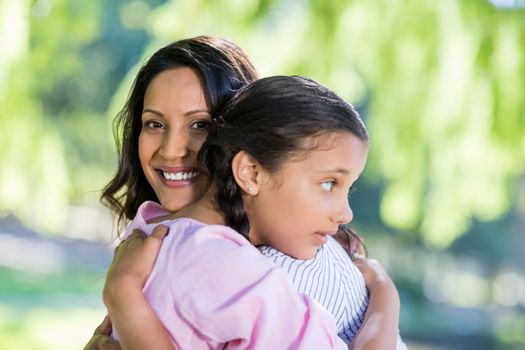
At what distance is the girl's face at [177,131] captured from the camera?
131 cm

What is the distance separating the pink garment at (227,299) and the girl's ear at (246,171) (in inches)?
3.6

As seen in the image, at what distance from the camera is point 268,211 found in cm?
122

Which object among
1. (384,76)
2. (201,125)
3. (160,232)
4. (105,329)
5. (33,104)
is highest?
(201,125)

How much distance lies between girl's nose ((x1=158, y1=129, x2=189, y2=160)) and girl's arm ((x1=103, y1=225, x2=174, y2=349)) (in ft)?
0.56

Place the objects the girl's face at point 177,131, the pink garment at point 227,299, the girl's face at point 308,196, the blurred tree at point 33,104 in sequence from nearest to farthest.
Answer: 1. the pink garment at point 227,299
2. the girl's face at point 308,196
3. the girl's face at point 177,131
4. the blurred tree at point 33,104

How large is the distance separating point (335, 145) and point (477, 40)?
5.98 ft

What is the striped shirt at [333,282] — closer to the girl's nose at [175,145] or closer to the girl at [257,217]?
the girl at [257,217]

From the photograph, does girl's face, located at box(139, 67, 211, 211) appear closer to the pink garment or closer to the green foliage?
the pink garment

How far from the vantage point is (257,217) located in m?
1.23

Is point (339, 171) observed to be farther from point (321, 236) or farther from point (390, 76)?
point (390, 76)

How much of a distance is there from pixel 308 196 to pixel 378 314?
0.82ft

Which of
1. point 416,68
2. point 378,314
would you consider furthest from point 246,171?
point 416,68

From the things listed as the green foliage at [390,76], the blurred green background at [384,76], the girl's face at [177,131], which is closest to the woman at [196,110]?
the girl's face at [177,131]

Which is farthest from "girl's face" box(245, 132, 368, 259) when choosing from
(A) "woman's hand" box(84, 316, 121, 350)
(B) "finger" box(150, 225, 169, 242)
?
(A) "woman's hand" box(84, 316, 121, 350)
